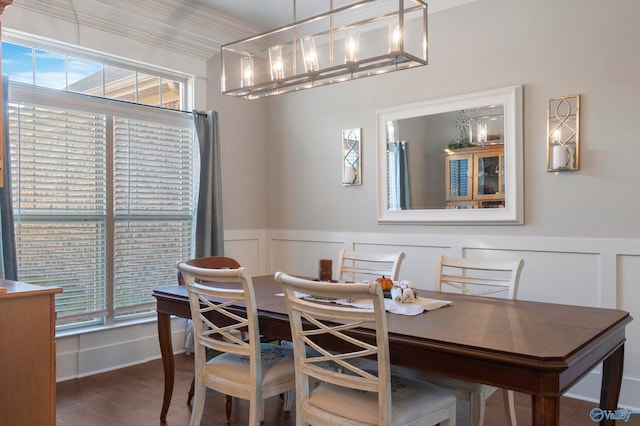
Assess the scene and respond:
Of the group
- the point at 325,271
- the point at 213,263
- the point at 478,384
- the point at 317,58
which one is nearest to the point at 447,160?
the point at 317,58

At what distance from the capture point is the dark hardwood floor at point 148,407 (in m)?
2.84

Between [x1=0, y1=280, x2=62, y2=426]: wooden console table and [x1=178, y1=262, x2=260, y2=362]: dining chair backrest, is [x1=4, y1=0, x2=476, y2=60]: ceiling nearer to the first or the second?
[x1=0, y1=280, x2=62, y2=426]: wooden console table

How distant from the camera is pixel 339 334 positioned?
1.84 meters

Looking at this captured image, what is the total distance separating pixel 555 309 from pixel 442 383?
1.94 ft

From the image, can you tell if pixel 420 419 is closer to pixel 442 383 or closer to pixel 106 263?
pixel 442 383

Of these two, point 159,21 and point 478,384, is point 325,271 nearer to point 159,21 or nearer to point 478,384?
point 478,384

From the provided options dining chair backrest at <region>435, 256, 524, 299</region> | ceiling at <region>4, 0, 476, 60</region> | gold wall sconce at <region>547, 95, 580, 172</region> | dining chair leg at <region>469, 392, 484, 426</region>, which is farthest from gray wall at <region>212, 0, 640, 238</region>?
dining chair leg at <region>469, 392, 484, 426</region>

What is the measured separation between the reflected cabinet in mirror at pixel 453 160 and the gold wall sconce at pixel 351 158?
0.72 feet

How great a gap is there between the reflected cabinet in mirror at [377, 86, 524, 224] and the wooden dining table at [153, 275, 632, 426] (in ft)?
4.04

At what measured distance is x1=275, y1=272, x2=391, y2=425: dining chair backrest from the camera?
5.65 feet

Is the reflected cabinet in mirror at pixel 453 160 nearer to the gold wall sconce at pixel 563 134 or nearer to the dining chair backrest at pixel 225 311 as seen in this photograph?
the gold wall sconce at pixel 563 134

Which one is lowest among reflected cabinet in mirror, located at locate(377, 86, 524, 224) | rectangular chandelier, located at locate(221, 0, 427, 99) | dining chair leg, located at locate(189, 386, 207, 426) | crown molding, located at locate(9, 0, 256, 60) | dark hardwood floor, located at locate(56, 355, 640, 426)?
dark hardwood floor, located at locate(56, 355, 640, 426)

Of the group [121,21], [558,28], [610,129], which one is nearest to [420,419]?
[610,129]

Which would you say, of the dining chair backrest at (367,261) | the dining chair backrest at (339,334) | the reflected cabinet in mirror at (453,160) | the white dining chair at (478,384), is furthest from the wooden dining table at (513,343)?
the reflected cabinet in mirror at (453,160)
